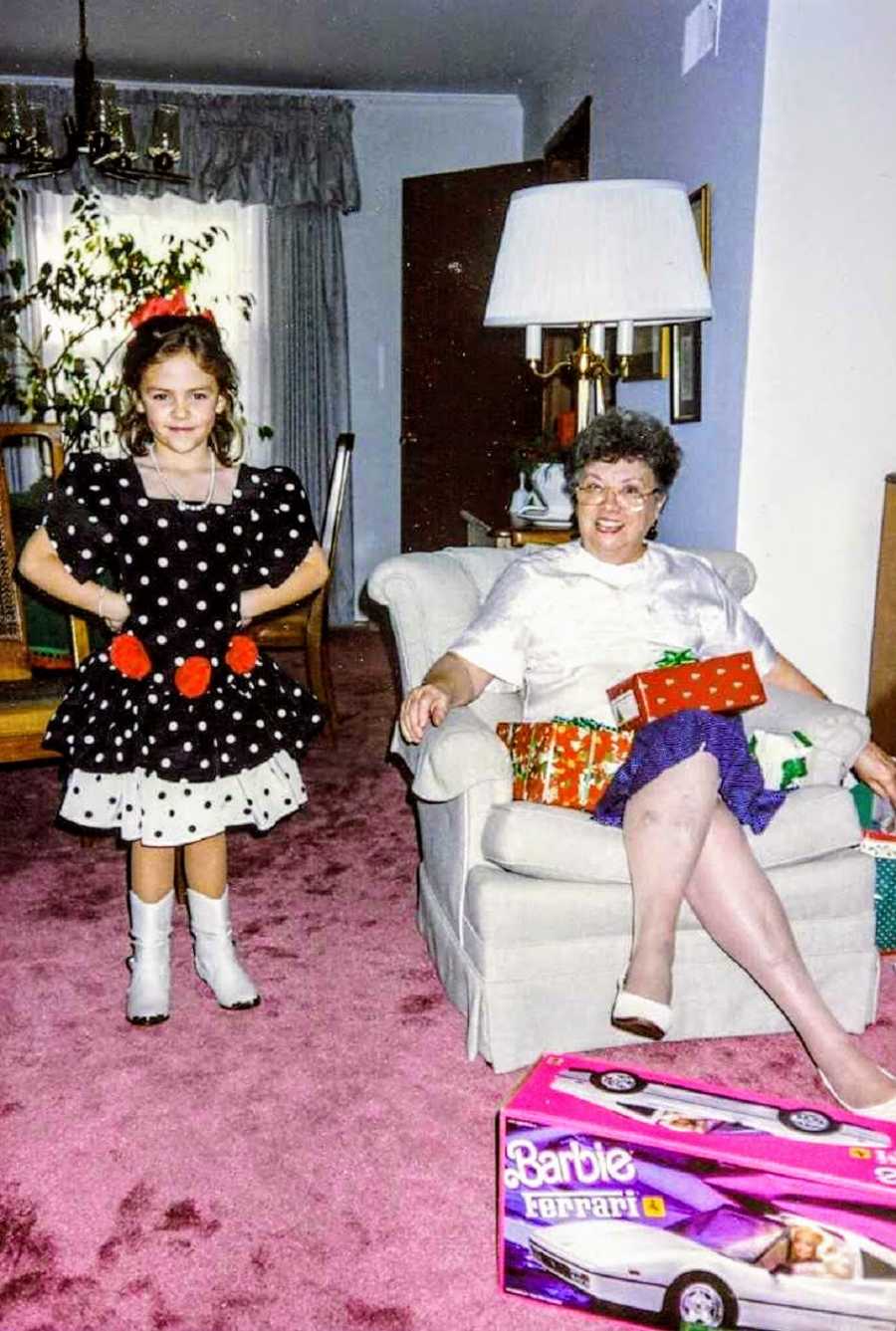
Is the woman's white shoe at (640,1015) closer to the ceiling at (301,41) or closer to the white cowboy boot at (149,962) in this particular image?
the white cowboy boot at (149,962)

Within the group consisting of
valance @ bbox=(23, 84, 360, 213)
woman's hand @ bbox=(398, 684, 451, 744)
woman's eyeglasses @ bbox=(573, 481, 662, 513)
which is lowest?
woman's hand @ bbox=(398, 684, 451, 744)

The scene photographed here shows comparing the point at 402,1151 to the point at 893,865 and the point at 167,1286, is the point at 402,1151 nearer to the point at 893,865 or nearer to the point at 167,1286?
the point at 167,1286

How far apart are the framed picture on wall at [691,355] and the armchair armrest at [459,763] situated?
4.69 feet

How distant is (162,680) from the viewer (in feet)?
6.39

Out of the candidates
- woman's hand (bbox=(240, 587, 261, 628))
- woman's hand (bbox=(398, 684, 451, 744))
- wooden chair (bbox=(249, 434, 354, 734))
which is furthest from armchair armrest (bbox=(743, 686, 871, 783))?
wooden chair (bbox=(249, 434, 354, 734))

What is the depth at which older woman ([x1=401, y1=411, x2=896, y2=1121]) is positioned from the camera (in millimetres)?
1773

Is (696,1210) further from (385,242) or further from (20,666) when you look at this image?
(385,242)

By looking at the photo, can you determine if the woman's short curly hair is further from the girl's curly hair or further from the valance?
the valance

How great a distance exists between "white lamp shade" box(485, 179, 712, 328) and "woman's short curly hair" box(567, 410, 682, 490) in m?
0.39

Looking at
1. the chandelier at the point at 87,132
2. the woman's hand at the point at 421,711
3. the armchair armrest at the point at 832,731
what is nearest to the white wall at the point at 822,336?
the armchair armrest at the point at 832,731

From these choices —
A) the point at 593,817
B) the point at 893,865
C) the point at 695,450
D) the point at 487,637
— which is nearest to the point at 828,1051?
the point at 593,817

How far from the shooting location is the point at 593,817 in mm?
1921

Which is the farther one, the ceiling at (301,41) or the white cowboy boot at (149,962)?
the ceiling at (301,41)

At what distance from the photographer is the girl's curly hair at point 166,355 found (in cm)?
190
